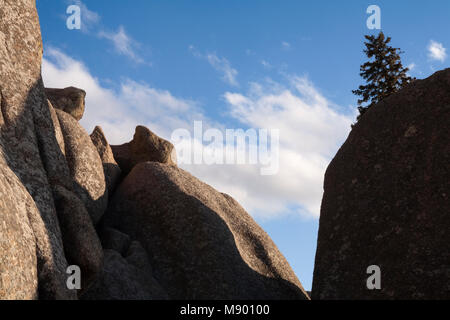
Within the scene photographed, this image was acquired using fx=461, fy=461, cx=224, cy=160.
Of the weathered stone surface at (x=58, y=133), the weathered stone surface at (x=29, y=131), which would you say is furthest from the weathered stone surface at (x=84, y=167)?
the weathered stone surface at (x=29, y=131)

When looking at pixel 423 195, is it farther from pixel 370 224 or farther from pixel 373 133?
pixel 373 133

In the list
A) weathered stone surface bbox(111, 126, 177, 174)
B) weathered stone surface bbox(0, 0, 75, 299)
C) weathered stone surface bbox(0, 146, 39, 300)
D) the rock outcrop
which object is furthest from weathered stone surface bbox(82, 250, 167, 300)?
weathered stone surface bbox(111, 126, 177, 174)

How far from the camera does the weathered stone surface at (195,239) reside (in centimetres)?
1540

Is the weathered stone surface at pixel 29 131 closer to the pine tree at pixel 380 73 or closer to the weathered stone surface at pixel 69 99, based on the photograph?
the weathered stone surface at pixel 69 99

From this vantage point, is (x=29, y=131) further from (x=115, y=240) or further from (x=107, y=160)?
(x=107, y=160)

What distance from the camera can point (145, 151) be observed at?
2114 centimetres

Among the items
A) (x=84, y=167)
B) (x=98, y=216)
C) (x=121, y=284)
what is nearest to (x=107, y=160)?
(x=84, y=167)

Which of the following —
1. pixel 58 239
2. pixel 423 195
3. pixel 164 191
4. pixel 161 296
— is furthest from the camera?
pixel 164 191

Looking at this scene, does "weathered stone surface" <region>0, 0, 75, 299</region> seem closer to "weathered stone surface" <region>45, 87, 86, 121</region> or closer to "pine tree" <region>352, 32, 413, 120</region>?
"weathered stone surface" <region>45, 87, 86, 121</region>

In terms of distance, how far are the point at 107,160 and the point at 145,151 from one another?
6.81ft

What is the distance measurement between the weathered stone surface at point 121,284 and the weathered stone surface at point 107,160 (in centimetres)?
451

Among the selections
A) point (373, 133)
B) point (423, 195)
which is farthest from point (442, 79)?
point (423, 195)
